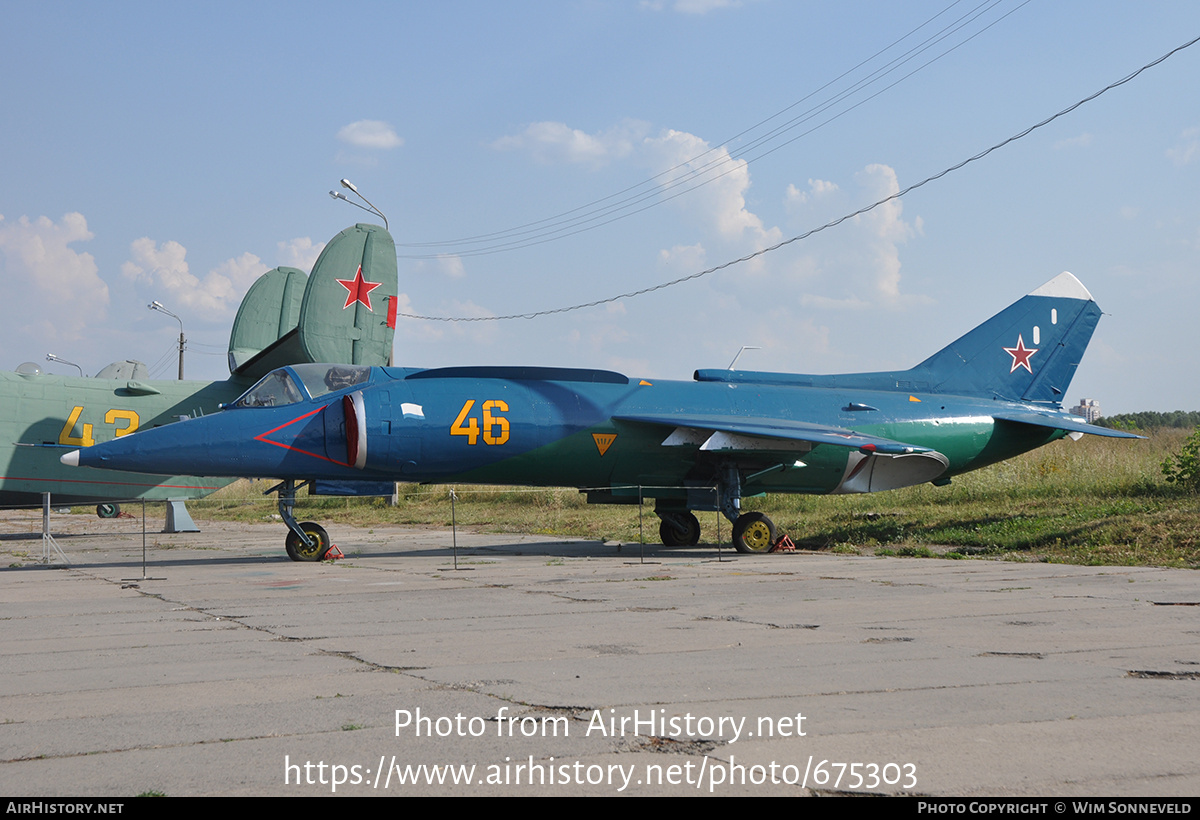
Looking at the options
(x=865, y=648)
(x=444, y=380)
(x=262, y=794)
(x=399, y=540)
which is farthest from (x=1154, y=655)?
(x=399, y=540)

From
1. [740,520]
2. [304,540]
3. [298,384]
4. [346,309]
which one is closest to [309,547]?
[304,540]

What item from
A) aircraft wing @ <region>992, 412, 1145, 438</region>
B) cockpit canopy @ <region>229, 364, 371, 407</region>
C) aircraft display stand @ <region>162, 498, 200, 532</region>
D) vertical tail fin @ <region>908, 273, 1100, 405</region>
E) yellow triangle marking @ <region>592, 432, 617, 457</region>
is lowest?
aircraft display stand @ <region>162, 498, 200, 532</region>

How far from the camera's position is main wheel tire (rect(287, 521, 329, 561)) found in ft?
44.1

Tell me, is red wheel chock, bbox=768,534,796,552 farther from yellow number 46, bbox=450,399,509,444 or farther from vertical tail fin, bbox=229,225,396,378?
vertical tail fin, bbox=229,225,396,378

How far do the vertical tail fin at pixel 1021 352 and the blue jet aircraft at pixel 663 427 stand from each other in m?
0.03

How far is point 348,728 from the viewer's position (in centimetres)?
406

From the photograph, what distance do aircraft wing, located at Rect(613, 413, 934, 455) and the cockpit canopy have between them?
4.06 m

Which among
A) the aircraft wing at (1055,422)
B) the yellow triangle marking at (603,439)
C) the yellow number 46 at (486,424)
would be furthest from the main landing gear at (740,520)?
the aircraft wing at (1055,422)

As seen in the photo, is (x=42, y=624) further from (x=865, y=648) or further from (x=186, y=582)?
(x=865, y=648)

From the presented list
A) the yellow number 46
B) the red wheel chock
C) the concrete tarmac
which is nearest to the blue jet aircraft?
the yellow number 46

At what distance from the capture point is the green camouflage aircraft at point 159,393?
17.7 m

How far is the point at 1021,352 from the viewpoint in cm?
1759

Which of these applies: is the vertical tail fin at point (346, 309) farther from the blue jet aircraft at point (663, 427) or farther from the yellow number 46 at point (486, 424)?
the yellow number 46 at point (486, 424)

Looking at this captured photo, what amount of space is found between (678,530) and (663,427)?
3060 mm
